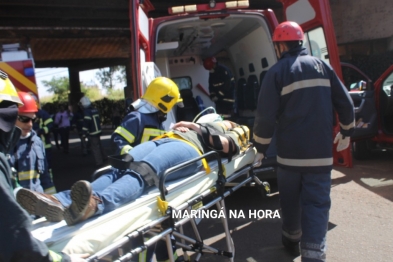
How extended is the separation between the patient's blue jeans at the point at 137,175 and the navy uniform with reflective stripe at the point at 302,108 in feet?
2.14

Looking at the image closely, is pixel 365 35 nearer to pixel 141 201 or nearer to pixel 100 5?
pixel 100 5

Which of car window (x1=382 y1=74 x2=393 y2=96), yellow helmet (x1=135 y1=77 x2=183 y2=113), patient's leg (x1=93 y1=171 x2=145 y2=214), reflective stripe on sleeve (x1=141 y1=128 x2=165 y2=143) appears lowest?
patient's leg (x1=93 y1=171 x2=145 y2=214)

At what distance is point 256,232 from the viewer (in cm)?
355

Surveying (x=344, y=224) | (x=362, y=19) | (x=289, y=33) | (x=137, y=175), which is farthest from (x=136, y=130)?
(x=362, y=19)

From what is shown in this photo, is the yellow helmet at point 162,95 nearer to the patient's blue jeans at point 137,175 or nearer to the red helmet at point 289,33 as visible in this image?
the patient's blue jeans at point 137,175

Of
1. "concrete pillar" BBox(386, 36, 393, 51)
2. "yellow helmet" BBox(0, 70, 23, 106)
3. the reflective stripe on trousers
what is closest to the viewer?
"yellow helmet" BBox(0, 70, 23, 106)

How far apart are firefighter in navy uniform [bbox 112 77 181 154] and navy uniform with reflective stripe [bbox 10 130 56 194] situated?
67 cm

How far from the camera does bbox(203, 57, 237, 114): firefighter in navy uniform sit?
619 cm

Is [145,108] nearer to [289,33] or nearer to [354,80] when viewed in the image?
[289,33]

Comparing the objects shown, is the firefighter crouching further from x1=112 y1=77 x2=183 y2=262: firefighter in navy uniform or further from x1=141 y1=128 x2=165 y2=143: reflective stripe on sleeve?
x1=141 y1=128 x2=165 y2=143: reflective stripe on sleeve

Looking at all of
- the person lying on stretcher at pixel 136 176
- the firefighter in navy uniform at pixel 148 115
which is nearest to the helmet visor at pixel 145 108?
the firefighter in navy uniform at pixel 148 115

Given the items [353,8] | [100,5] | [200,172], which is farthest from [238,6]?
[353,8]

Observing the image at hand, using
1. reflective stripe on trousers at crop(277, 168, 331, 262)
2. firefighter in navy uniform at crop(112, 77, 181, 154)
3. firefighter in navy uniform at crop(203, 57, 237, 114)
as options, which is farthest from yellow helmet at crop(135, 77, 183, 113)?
firefighter in navy uniform at crop(203, 57, 237, 114)

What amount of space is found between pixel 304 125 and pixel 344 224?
4.74 feet
